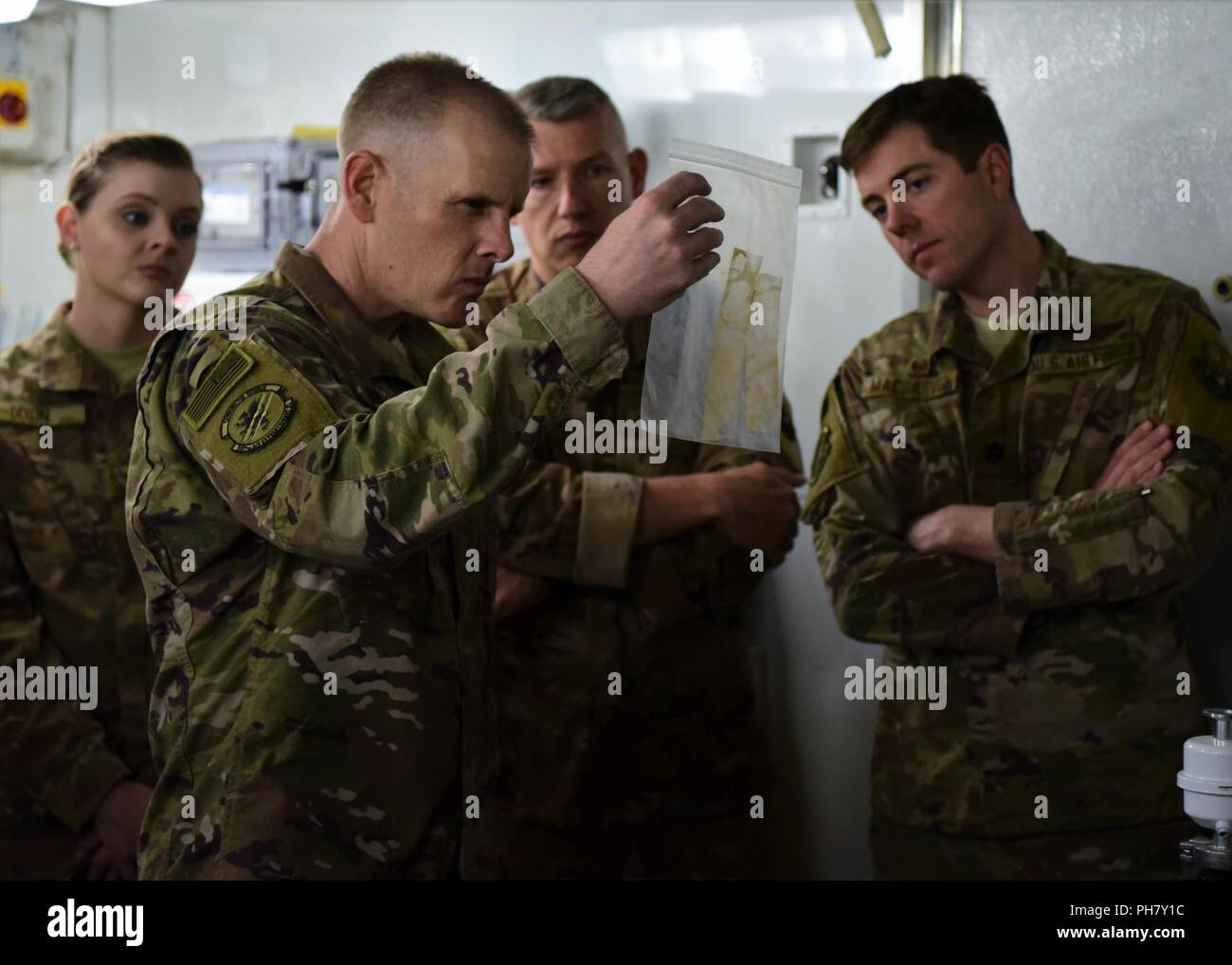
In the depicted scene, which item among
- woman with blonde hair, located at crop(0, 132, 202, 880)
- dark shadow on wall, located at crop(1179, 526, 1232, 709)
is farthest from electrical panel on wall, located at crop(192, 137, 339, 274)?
dark shadow on wall, located at crop(1179, 526, 1232, 709)

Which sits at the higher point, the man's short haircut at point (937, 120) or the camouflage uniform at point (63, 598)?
the man's short haircut at point (937, 120)

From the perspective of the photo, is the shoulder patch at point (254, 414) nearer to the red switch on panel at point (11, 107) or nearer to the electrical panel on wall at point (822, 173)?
the electrical panel on wall at point (822, 173)

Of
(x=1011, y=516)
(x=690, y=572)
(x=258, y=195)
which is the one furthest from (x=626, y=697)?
(x=258, y=195)

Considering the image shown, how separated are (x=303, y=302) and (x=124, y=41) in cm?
221

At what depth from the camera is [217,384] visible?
1.36 meters

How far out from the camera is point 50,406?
2242 mm

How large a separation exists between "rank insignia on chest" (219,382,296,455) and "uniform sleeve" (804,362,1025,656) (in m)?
1.05

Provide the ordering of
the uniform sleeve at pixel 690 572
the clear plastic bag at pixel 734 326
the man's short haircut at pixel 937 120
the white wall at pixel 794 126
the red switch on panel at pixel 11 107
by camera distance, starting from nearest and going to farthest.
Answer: the clear plastic bag at pixel 734 326
the man's short haircut at pixel 937 120
the uniform sleeve at pixel 690 572
the white wall at pixel 794 126
the red switch on panel at pixel 11 107

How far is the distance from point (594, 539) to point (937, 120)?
0.86 metres

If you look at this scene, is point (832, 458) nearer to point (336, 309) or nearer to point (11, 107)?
point (336, 309)

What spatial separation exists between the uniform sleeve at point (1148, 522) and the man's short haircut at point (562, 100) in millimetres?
1003

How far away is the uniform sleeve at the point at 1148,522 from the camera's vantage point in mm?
1909

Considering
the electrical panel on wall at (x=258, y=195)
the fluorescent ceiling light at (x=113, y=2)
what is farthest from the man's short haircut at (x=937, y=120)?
the fluorescent ceiling light at (x=113, y=2)
